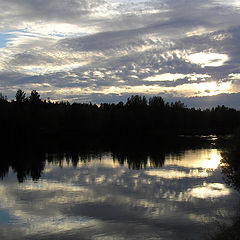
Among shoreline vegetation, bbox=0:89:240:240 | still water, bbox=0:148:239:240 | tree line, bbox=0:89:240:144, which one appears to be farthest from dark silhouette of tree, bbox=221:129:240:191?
tree line, bbox=0:89:240:144

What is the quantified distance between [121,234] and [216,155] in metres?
50.5

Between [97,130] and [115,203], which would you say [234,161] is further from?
[97,130]

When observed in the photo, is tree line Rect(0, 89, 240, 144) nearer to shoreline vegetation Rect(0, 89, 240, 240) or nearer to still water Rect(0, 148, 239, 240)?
shoreline vegetation Rect(0, 89, 240, 240)

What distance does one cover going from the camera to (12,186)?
37.9 meters

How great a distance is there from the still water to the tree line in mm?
67247

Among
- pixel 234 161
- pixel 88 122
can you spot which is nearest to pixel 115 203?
pixel 234 161

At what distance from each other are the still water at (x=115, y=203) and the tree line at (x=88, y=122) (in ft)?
221

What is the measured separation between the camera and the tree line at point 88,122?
376 feet

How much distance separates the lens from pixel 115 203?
3002 centimetres

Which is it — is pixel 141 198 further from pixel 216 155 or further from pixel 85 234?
pixel 216 155

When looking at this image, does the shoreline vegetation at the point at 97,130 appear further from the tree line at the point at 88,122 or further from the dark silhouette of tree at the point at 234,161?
the dark silhouette of tree at the point at 234,161

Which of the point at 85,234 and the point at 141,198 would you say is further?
the point at 141,198

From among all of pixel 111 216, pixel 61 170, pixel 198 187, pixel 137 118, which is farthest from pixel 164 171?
pixel 137 118

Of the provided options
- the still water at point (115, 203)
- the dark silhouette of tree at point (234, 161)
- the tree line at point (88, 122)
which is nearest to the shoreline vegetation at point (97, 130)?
the tree line at point (88, 122)
